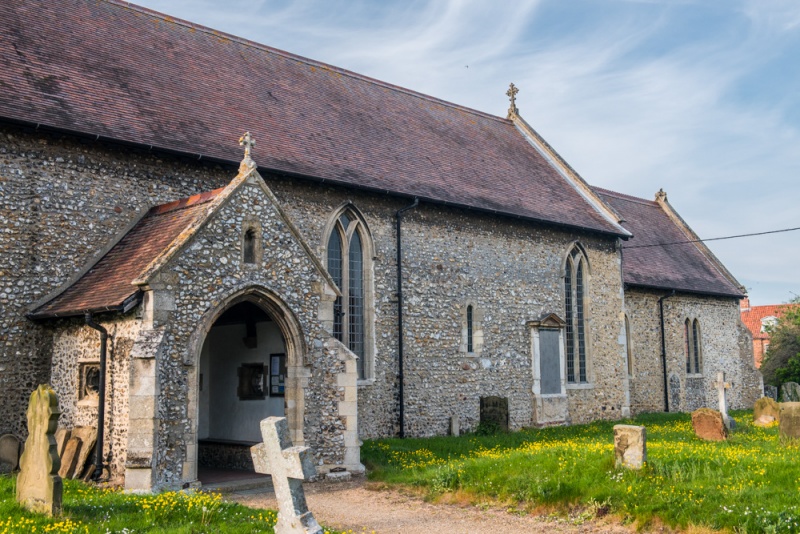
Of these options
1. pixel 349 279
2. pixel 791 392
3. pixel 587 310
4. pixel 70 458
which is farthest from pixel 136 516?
pixel 791 392

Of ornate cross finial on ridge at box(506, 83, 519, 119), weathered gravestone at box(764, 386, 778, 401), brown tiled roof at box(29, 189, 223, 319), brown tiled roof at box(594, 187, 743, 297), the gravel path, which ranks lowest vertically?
the gravel path

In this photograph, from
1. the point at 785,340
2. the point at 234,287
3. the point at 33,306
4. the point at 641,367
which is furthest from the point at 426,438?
the point at 785,340

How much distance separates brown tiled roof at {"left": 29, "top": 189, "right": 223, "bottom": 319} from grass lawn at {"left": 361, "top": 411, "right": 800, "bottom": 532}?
227 inches

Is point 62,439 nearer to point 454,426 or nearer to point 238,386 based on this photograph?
point 238,386

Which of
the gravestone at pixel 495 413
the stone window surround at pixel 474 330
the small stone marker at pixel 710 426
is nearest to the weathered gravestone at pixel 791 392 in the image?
the small stone marker at pixel 710 426

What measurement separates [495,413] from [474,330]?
227 centimetres

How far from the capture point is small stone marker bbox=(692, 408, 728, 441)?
56.9 feet

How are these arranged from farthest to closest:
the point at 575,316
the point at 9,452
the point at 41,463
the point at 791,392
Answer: the point at 791,392 → the point at 575,316 → the point at 9,452 → the point at 41,463

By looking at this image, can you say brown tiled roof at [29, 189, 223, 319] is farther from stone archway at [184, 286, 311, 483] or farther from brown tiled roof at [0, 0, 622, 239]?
brown tiled roof at [0, 0, 622, 239]

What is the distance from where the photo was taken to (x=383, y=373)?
18.9 metres

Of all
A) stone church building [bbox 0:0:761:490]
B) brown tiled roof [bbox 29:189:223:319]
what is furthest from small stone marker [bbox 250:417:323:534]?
brown tiled roof [bbox 29:189:223:319]

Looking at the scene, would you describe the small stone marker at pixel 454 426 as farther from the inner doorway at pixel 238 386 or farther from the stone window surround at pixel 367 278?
the inner doorway at pixel 238 386

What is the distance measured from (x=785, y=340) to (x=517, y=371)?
70.3 ft

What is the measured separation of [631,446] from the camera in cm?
1223
